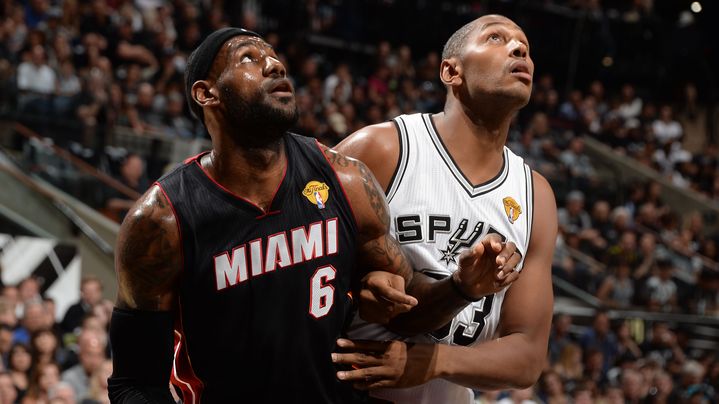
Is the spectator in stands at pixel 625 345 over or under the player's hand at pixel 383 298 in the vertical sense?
under

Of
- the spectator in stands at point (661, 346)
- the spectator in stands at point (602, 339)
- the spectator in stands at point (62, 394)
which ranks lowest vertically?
the spectator in stands at point (661, 346)

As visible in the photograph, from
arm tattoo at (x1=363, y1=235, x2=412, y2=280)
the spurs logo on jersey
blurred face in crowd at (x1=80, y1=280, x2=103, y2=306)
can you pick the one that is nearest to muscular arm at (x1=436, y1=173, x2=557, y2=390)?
the spurs logo on jersey

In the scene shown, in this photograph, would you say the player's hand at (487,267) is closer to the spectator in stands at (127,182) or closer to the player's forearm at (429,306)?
the player's forearm at (429,306)

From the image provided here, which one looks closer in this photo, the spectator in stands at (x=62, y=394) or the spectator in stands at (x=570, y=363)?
the spectator in stands at (x=62, y=394)

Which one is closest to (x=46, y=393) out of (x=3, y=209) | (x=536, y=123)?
(x=3, y=209)

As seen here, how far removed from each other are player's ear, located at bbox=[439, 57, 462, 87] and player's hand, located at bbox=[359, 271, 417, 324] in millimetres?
908

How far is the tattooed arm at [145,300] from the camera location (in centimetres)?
295

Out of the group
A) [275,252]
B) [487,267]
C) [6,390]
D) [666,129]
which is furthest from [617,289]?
[275,252]

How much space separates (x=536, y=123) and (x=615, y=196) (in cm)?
163

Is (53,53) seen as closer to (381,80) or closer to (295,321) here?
(381,80)

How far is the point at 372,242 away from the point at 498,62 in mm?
882

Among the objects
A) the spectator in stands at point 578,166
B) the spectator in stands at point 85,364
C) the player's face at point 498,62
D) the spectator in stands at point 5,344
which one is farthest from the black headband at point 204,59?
the spectator in stands at point 578,166

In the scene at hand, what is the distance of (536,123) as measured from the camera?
15.7 meters

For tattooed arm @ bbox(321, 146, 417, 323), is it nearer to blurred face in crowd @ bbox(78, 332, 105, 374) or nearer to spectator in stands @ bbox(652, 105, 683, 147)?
blurred face in crowd @ bbox(78, 332, 105, 374)
